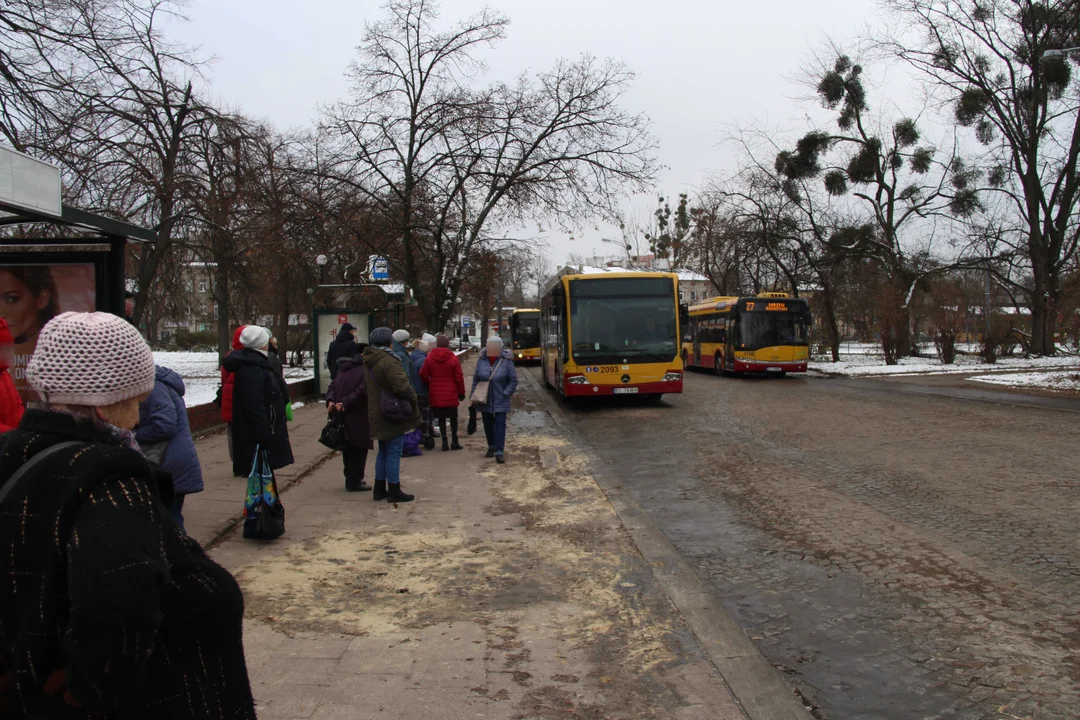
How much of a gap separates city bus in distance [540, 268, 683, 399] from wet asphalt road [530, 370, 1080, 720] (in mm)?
4000

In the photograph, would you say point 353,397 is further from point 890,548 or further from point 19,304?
point 890,548

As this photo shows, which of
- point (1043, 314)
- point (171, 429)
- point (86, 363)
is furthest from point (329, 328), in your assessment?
point (1043, 314)

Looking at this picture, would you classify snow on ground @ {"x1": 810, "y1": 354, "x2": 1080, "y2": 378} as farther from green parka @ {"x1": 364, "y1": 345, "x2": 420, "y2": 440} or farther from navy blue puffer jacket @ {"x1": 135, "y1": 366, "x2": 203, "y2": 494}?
navy blue puffer jacket @ {"x1": 135, "y1": 366, "x2": 203, "y2": 494}

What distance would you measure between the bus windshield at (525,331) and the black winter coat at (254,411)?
38.7m

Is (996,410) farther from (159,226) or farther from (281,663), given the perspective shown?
(159,226)

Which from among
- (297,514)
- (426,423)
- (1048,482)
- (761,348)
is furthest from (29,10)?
(761,348)

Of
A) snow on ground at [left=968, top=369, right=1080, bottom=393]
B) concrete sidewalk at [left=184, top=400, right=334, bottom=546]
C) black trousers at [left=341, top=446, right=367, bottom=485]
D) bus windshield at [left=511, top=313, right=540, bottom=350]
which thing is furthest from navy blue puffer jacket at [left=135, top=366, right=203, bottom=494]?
bus windshield at [left=511, top=313, right=540, bottom=350]

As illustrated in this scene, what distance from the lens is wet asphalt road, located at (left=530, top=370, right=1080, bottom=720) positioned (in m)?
4.14

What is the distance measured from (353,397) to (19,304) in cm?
298

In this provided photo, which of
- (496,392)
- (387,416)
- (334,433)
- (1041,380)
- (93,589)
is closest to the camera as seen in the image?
(93,589)

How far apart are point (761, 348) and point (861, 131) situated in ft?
51.3

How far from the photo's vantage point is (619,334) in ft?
61.7

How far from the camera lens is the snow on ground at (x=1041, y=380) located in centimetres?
2338

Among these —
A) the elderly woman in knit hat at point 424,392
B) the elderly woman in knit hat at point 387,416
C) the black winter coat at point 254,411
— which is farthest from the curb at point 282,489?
the elderly woman in knit hat at point 424,392
